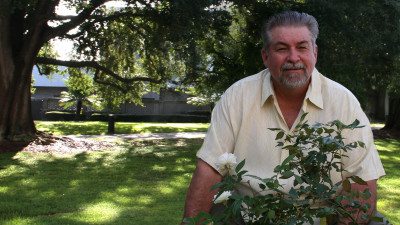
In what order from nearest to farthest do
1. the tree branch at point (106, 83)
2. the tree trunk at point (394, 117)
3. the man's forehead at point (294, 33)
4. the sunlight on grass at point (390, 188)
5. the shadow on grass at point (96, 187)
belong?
the man's forehead at point (294, 33) → the shadow on grass at point (96, 187) → the sunlight on grass at point (390, 188) → the tree branch at point (106, 83) → the tree trunk at point (394, 117)

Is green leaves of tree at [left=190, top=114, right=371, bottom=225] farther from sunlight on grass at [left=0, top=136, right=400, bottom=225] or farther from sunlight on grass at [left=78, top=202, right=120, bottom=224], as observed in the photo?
sunlight on grass at [left=78, top=202, right=120, bottom=224]

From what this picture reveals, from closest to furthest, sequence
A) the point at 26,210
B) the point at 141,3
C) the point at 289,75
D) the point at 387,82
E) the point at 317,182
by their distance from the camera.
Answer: the point at 317,182, the point at 289,75, the point at 26,210, the point at 141,3, the point at 387,82

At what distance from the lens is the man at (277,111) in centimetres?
289

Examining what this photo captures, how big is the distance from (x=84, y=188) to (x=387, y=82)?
43.9ft

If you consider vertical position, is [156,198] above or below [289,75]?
below

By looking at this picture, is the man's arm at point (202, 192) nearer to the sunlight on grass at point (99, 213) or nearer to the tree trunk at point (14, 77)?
the sunlight on grass at point (99, 213)

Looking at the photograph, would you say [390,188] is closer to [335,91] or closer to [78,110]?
[335,91]

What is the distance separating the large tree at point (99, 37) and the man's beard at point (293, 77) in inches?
420

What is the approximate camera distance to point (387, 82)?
20266mm

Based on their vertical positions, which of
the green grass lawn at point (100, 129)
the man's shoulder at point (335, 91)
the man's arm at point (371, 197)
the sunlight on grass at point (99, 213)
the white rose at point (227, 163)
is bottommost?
the green grass lawn at point (100, 129)

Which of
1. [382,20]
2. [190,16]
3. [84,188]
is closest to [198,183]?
[84,188]

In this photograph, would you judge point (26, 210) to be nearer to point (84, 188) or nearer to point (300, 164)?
point (84, 188)

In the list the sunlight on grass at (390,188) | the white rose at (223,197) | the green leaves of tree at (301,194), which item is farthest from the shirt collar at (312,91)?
the sunlight on grass at (390,188)

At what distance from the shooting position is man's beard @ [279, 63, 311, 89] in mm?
2896
